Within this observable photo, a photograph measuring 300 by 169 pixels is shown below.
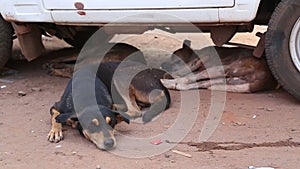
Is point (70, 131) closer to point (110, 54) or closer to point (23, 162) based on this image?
point (23, 162)

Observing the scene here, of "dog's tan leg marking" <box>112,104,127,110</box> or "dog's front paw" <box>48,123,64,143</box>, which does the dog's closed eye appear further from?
"dog's tan leg marking" <box>112,104,127,110</box>

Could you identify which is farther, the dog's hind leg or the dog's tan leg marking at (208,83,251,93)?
the dog's hind leg

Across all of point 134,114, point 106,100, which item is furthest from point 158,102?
point 106,100

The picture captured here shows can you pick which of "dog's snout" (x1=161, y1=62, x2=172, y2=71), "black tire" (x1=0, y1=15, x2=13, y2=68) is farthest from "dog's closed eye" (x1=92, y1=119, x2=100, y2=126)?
"black tire" (x1=0, y1=15, x2=13, y2=68)

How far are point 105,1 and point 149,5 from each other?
0.44 meters

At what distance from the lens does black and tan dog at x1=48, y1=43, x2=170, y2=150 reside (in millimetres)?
4262

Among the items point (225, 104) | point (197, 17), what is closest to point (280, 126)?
point (225, 104)

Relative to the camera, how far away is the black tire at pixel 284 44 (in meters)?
4.99

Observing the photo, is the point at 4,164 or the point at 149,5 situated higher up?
the point at 149,5

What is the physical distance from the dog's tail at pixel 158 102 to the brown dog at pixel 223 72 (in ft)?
1.73

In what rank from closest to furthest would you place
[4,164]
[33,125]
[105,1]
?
[4,164], [33,125], [105,1]

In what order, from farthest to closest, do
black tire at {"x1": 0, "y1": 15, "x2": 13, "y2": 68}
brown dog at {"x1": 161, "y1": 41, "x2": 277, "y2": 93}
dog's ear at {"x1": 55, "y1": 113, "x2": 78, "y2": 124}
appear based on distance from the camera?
black tire at {"x1": 0, "y1": 15, "x2": 13, "y2": 68}, brown dog at {"x1": 161, "y1": 41, "x2": 277, "y2": 93}, dog's ear at {"x1": 55, "y1": 113, "x2": 78, "y2": 124}

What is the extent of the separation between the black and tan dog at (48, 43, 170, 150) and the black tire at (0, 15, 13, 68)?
49.7 inches

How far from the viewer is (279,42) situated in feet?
16.6
